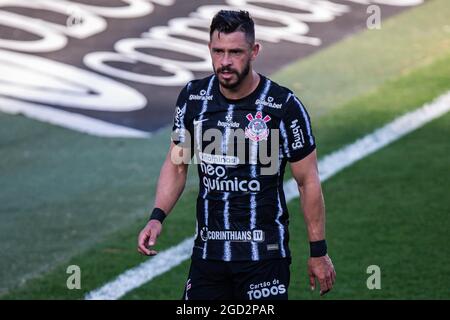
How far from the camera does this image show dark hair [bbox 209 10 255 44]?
7.47 metres

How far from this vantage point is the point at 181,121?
7.85 metres

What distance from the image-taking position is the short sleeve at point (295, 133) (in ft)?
25.0

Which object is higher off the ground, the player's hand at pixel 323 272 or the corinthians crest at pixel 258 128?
the corinthians crest at pixel 258 128

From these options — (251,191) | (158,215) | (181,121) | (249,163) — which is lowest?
(158,215)

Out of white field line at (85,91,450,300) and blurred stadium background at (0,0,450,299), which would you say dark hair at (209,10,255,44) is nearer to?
blurred stadium background at (0,0,450,299)

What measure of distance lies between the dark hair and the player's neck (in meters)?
0.26

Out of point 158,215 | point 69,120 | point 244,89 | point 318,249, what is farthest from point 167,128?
point 318,249

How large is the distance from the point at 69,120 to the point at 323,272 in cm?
875

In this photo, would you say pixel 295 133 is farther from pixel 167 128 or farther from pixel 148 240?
pixel 167 128

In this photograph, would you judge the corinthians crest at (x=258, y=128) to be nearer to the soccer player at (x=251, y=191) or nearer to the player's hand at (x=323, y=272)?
the soccer player at (x=251, y=191)

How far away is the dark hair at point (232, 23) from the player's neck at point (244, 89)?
0.26 metres

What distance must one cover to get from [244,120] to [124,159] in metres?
6.91

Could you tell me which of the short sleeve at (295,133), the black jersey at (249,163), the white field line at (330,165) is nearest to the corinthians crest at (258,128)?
the black jersey at (249,163)

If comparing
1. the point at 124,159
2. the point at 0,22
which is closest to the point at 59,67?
the point at 0,22
